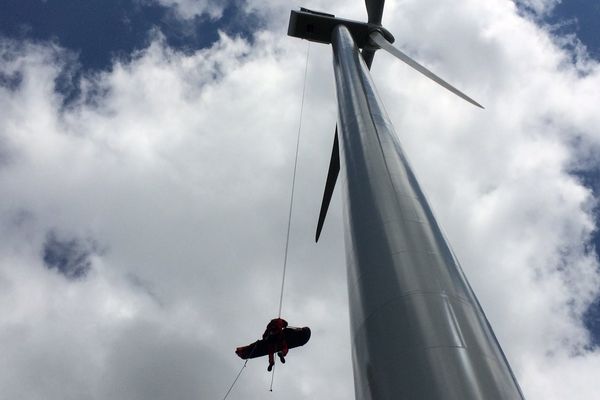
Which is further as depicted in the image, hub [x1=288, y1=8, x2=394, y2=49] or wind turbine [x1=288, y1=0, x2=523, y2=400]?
hub [x1=288, y1=8, x2=394, y2=49]

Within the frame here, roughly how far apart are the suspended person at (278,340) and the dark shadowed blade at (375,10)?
53.7 feet

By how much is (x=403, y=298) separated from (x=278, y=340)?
32.2 ft

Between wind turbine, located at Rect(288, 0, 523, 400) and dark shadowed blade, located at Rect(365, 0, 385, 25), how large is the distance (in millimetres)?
14704

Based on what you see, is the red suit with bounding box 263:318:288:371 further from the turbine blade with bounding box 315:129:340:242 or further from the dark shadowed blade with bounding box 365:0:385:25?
the dark shadowed blade with bounding box 365:0:385:25

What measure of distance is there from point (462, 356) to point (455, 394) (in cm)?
60

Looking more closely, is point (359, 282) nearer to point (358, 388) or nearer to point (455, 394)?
point (358, 388)

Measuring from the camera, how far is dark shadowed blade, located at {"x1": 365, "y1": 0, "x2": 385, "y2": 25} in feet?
76.4

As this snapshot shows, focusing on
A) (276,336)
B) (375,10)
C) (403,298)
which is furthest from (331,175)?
(403,298)

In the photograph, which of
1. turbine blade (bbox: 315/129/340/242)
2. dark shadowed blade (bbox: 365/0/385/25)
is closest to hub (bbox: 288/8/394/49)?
dark shadowed blade (bbox: 365/0/385/25)

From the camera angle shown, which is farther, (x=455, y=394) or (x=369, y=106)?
(x=369, y=106)

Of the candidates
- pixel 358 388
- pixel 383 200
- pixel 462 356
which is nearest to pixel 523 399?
pixel 462 356

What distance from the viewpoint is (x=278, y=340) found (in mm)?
15195

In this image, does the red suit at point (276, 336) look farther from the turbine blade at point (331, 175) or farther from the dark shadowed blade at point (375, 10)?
the dark shadowed blade at point (375, 10)

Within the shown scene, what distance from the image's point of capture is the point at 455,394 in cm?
479
